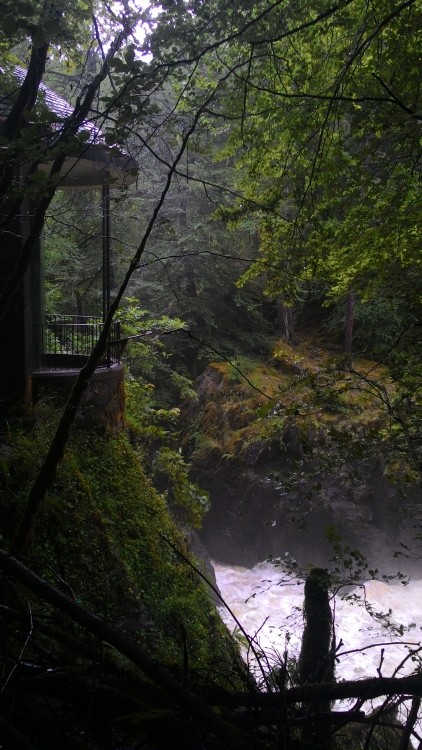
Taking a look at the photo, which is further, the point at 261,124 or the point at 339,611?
the point at 339,611

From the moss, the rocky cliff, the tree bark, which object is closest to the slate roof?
the tree bark

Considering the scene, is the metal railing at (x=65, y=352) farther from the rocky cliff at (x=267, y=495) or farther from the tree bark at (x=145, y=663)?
the tree bark at (x=145, y=663)

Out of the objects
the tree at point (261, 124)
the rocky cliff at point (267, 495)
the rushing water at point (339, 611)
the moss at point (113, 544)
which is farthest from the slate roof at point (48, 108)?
the rushing water at point (339, 611)

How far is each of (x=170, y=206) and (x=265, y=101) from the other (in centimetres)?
1437

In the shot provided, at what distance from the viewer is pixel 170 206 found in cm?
1867

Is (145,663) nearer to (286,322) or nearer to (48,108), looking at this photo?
(48,108)

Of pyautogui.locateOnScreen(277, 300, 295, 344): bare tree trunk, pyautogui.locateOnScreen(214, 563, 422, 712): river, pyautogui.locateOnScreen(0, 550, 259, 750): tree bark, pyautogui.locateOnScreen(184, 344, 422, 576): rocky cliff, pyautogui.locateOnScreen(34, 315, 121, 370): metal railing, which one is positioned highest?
pyautogui.locateOnScreen(277, 300, 295, 344): bare tree trunk

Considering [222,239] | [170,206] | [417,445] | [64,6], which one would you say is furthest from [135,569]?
[170,206]

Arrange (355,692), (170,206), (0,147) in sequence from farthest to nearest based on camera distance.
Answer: (170,206), (0,147), (355,692)

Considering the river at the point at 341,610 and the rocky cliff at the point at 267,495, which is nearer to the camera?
the river at the point at 341,610

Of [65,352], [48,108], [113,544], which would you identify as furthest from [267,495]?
[48,108]

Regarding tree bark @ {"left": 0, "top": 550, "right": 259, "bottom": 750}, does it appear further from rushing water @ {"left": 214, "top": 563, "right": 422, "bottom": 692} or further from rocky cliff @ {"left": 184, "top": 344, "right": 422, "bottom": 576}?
rocky cliff @ {"left": 184, "top": 344, "right": 422, "bottom": 576}

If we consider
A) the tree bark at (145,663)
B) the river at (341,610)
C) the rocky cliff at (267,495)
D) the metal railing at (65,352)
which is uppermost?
the metal railing at (65,352)

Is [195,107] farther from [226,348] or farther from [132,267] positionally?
[226,348]
